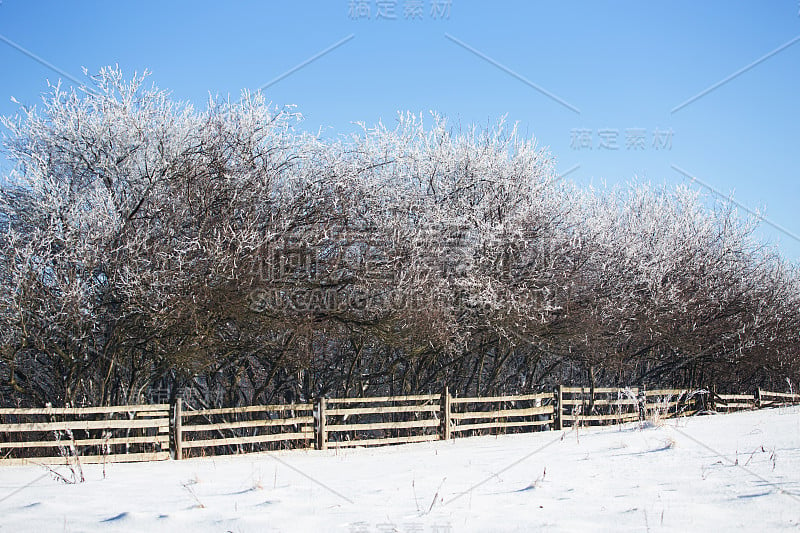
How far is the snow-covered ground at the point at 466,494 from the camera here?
5906 mm

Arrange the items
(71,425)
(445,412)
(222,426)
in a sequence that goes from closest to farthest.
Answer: (71,425), (222,426), (445,412)

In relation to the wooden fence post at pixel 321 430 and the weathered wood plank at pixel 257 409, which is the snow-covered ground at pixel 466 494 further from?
the wooden fence post at pixel 321 430

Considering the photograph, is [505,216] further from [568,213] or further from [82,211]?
[82,211]

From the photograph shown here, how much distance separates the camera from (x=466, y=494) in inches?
297

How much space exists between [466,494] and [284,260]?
33.5 feet

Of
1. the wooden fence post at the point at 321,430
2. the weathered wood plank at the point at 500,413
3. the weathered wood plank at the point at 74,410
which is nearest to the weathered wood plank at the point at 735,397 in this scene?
the weathered wood plank at the point at 500,413

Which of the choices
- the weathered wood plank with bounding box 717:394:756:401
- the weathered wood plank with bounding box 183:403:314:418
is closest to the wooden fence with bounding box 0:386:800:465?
the weathered wood plank with bounding box 183:403:314:418

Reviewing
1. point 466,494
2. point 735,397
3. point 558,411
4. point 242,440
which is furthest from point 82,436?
point 735,397

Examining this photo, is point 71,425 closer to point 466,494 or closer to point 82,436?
Result: point 82,436

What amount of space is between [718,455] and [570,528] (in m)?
4.41

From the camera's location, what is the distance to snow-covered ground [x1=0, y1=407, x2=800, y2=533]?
5.91 metres

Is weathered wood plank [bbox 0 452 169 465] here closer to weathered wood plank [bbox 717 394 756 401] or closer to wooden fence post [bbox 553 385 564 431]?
wooden fence post [bbox 553 385 564 431]

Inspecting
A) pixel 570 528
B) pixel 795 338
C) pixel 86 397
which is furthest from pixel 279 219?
pixel 795 338

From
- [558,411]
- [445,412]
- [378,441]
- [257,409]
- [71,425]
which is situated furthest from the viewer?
[558,411]
